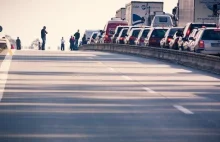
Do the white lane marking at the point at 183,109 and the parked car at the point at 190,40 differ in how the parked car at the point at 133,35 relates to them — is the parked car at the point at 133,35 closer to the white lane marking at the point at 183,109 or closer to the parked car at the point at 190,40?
the parked car at the point at 190,40

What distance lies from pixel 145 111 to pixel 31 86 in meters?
7.55

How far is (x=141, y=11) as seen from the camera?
249ft

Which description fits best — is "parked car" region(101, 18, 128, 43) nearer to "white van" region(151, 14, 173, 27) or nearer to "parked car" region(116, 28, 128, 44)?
"white van" region(151, 14, 173, 27)

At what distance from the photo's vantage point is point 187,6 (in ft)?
178

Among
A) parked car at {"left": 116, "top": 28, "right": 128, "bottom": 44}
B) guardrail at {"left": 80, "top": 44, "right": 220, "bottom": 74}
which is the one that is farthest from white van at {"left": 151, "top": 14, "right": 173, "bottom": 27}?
guardrail at {"left": 80, "top": 44, "right": 220, "bottom": 74}

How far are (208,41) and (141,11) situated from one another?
35.4m

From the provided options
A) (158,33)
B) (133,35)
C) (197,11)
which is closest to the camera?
(197,11)

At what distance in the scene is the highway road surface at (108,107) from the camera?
13496mm

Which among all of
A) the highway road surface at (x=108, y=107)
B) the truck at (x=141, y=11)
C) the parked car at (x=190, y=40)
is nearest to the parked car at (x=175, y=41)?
the parked car at (x=190, y=40)

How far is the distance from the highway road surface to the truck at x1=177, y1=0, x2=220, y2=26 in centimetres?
2300

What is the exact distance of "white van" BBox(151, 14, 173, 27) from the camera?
228 feet

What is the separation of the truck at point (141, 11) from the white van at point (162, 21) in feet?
13.6

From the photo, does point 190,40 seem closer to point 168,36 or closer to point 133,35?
point 168,36

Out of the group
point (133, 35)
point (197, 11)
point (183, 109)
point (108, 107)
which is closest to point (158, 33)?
point (197, 11)
